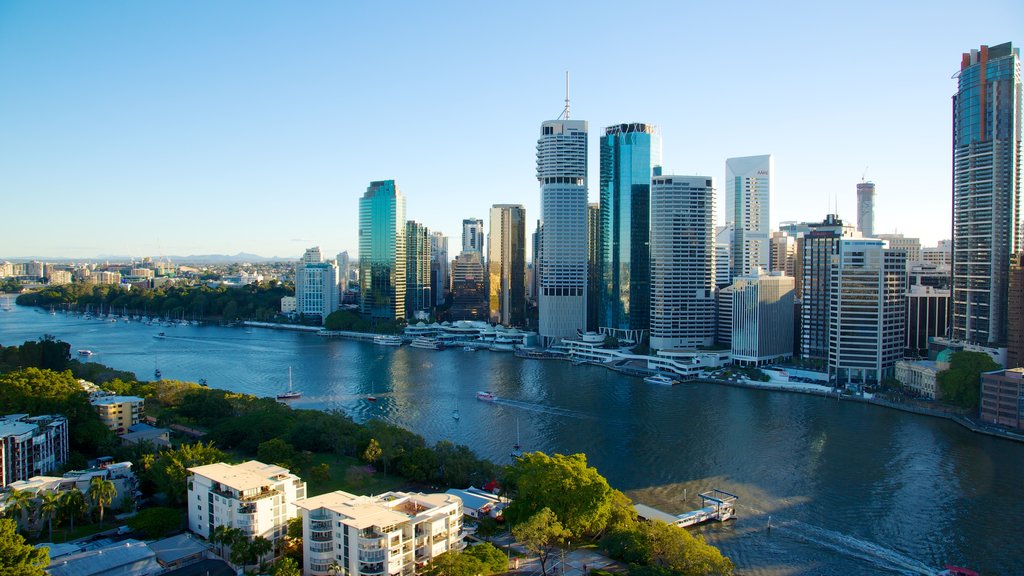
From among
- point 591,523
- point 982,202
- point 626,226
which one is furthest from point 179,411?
point 982,202

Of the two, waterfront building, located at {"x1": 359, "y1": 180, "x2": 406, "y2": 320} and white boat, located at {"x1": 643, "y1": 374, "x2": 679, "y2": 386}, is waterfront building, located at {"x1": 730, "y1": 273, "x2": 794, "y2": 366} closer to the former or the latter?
white boat, located at {"x1": 643, "y1": 374, "x2": 679, "y2": 386}


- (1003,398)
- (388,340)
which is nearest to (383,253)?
(388,340)

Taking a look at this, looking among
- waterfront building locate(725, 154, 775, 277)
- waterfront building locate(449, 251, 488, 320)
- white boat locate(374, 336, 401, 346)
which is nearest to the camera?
white boat locate(374, 336, 401, 346)

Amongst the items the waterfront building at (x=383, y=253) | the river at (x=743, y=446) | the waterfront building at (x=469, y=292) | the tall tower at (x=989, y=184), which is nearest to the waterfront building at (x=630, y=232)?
the river at (x=743, y=446)

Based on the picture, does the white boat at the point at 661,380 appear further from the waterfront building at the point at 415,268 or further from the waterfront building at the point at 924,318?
the waterfront building at the point at 415,268

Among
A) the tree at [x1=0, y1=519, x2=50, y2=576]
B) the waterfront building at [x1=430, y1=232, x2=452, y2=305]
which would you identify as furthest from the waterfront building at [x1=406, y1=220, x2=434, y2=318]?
the tree at [x1=0, y1=519, x2=50, y2=576]

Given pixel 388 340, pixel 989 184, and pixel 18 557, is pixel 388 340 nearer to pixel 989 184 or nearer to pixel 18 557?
pixel 989 184
